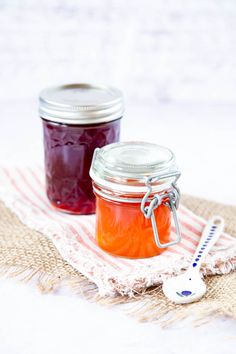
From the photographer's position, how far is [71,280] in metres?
1.48

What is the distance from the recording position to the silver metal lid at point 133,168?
1.50 m

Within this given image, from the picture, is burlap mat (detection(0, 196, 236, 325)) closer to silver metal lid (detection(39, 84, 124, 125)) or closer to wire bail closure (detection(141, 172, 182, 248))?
wire bail closure (detection(141, 172, 182, 248))

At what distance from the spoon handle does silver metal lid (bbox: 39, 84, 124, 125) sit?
36cm

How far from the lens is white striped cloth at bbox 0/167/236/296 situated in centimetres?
146

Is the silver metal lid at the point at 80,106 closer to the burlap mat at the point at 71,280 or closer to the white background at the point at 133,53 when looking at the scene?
the burlap mat at the point at 71,280

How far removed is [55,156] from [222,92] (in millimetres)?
1455

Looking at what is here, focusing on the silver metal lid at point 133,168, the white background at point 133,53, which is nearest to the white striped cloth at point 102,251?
the silver metal lid at point 133,168

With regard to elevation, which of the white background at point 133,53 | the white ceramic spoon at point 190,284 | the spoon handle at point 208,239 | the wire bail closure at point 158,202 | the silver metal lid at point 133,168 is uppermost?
the silver metal lid at point 133,168

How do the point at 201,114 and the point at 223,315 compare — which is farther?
the point at 201,114

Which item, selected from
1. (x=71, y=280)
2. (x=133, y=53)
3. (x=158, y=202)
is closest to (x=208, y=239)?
(x=158, y=202)

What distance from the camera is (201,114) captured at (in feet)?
8.99

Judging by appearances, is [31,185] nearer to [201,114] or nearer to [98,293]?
[98,293]

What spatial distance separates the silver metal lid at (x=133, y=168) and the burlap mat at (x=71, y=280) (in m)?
0.21

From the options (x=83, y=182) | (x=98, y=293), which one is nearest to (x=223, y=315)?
(x=98, y=293)
